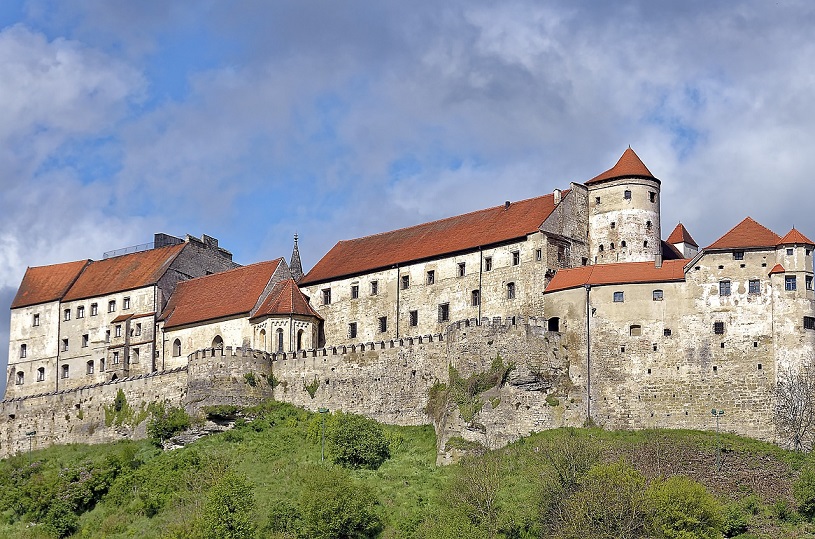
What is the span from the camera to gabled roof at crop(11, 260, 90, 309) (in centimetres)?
11631

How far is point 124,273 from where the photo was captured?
374ft

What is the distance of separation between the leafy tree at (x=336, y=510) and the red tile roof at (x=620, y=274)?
20355 millimetres

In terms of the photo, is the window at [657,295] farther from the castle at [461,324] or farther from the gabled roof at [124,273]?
the gabled roof at [124,273]

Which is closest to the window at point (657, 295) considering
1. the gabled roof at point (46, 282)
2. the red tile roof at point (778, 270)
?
the red tile roof at point (778, 270)

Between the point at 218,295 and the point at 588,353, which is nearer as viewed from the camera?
the point at 588,353

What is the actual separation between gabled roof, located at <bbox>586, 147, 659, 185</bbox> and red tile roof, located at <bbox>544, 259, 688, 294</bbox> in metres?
8.26

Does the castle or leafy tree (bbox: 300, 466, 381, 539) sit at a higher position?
the castle

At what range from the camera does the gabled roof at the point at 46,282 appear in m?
116

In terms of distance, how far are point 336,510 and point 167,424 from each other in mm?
20641

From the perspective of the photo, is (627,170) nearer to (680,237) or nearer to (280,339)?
(680,237)

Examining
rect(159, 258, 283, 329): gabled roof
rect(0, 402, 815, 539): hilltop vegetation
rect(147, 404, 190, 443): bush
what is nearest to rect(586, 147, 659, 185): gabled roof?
rect(0, 402, 815, 539): hilltop vegetation

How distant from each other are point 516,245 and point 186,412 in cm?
2492

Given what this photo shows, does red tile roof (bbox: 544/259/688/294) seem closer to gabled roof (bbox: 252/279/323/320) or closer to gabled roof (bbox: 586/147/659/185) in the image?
gabled roof (bbox: 586/147/659/185)

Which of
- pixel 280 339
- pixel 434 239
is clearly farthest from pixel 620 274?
pixel 280 339
